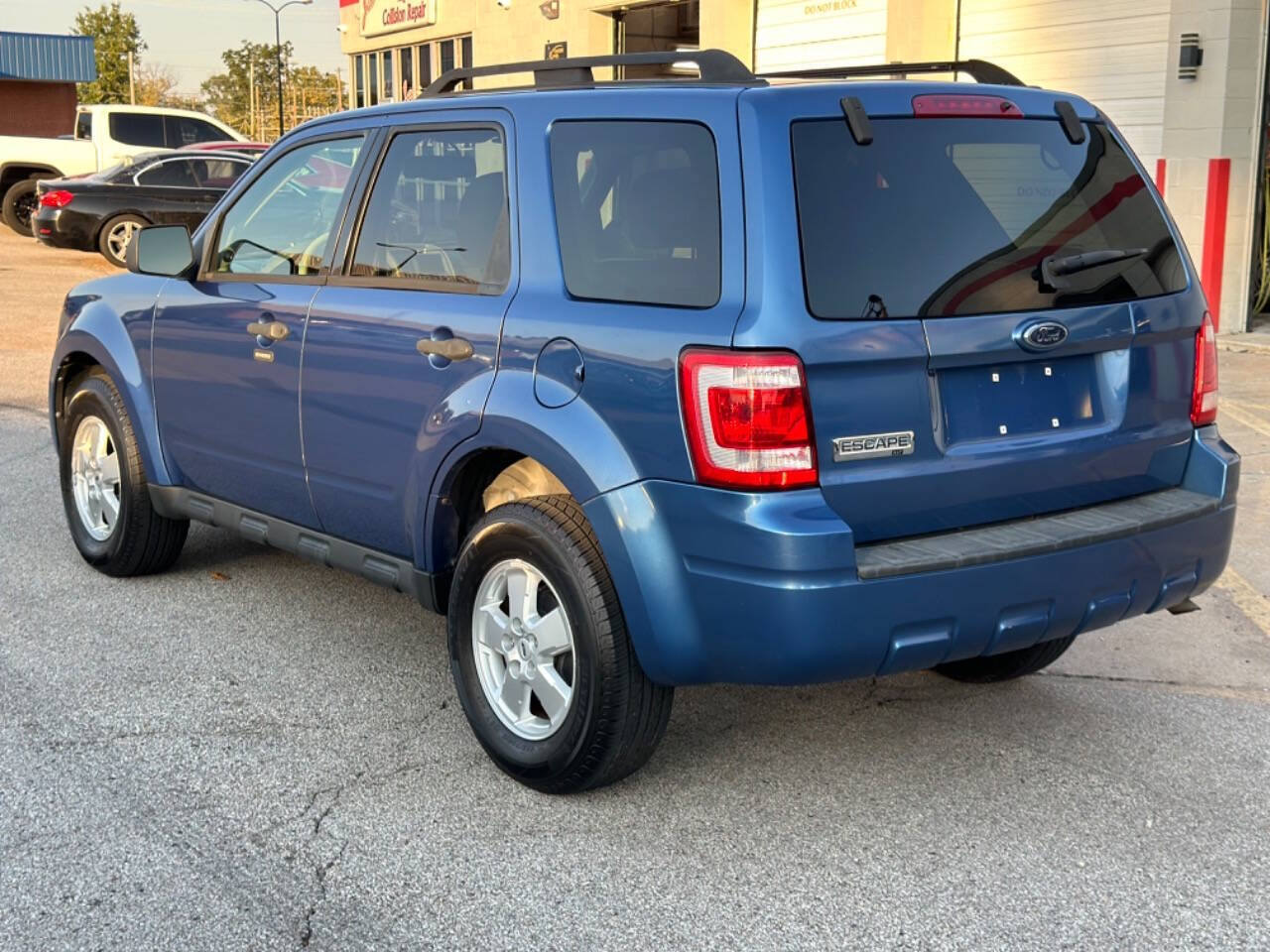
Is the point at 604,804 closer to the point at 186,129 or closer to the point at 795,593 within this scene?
the point at 795,593

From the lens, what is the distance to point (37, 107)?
2109 inches

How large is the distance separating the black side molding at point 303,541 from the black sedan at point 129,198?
51.4ft

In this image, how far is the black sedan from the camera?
20.6m

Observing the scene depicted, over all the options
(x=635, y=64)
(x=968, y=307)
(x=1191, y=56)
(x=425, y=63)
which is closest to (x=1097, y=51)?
(x=1191, y=56)

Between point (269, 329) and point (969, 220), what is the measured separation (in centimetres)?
235

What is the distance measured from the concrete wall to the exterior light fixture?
152 feet

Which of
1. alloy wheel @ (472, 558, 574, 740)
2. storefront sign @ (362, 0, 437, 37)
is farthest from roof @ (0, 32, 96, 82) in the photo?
alloy wheel @ (472, 558, 574, 740)

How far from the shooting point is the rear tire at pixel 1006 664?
15.8 ft

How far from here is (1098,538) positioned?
385 centimetres

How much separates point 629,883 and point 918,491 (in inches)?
45.6

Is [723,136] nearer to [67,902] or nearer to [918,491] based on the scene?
[918,491]

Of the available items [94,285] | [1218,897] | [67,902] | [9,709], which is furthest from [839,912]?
[94,285]

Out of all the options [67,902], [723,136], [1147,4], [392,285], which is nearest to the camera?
[67,902]

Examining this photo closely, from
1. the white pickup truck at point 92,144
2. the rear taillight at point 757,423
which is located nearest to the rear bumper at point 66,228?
the white pickup truck at point 92,144
